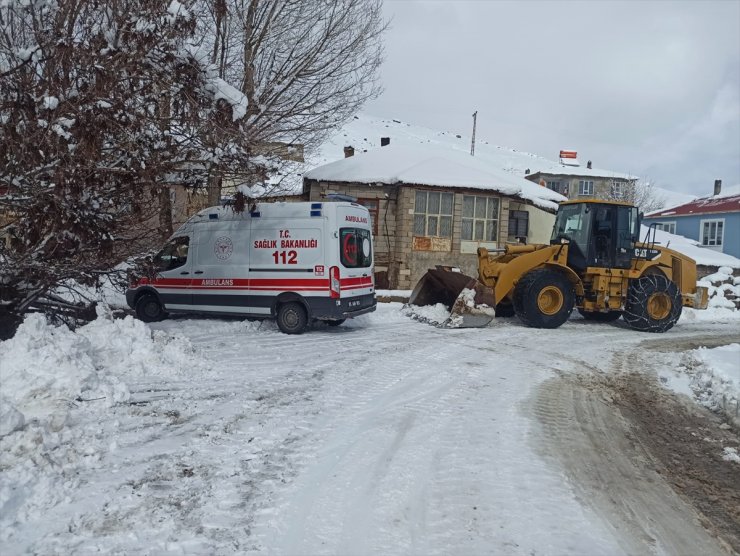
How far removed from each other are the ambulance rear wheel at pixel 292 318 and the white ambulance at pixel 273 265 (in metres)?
0.02

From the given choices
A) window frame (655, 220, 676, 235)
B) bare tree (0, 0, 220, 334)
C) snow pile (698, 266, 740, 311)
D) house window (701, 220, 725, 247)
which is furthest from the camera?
window frame (655, 220, 676, 235)

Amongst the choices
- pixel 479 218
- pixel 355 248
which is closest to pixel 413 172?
pixel 479 218

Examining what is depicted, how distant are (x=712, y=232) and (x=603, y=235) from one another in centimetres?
2416

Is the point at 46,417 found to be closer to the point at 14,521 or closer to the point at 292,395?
the point at 14,521

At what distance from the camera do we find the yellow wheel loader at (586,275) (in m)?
12.4

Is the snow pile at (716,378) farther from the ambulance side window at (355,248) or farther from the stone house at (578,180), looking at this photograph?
the stone house at (578,180)

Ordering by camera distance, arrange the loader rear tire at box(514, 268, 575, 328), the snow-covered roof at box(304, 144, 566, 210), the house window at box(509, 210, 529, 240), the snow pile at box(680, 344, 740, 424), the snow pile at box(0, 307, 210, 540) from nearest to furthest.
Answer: the snow pile at box(0, 307, 210, 540)
the snow pile at box(680, 344, 740, 424)
the loader rear tire at box(514, 268, 575, 328)
the snow-covered roof at box(304, 144, 566, 210)
the house window at box(509, 210, 529, 240)

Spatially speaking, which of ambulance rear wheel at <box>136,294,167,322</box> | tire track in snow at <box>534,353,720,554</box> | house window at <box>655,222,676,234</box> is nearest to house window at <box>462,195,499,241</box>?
ambulance rear wheel at <box>136,294,167,322</box>

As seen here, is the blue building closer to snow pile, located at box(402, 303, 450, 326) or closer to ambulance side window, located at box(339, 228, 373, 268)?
snow pile, located at box(402, 303, 450, 326)

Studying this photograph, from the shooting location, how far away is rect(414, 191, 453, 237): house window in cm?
2056

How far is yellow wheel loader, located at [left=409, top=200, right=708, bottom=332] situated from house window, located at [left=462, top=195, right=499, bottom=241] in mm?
7657

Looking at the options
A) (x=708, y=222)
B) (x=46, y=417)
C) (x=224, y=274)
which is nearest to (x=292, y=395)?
(x=46, y=417)

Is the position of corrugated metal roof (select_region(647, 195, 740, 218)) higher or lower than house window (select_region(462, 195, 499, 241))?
higher

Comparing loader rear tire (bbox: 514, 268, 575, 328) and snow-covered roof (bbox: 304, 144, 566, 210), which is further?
snow-covered roof (bbox: 304, 144, 566, 210)
